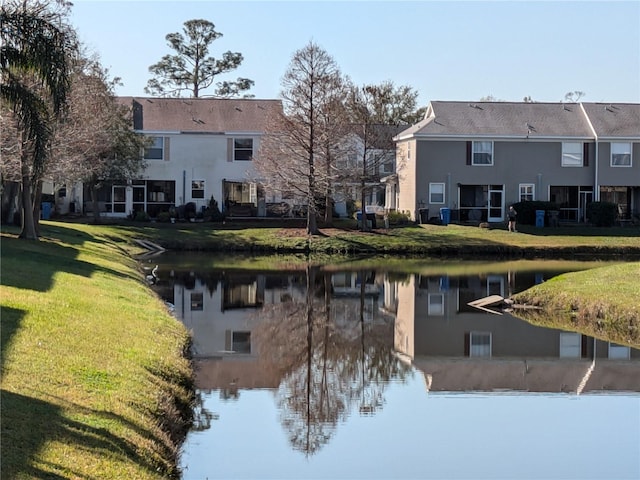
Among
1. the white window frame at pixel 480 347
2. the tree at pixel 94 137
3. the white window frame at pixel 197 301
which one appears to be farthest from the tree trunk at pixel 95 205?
the white window frame at pixel 480 347

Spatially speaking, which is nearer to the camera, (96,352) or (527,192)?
(96,352)

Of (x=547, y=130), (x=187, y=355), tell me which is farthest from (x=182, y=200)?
(x=187, y=355)

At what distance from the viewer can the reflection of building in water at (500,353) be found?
19.9 meters

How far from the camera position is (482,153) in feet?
203

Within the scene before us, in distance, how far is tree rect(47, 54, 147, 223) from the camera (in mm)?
37469

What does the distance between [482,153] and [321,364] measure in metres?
42.6

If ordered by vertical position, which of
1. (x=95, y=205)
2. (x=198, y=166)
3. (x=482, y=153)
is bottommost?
(x=95, y=205)

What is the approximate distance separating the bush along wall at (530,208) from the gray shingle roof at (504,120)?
4717 millimetres

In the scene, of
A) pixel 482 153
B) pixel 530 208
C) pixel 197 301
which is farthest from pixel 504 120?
pixel 197 301

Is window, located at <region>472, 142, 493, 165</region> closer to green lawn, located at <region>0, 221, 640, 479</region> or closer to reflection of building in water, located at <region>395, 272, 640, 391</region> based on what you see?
green lawn, located at <region>0, 221, 640, 479</region>

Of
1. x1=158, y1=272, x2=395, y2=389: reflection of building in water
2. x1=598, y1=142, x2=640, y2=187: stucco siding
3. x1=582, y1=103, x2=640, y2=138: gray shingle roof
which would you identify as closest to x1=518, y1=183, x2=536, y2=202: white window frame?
x1=598, y1=142, x2=640, y2=187: stucco siding

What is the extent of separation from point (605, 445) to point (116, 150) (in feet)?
145

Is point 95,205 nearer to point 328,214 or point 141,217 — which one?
point 141,217

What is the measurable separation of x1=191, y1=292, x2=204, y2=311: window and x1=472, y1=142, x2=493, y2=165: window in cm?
3250
